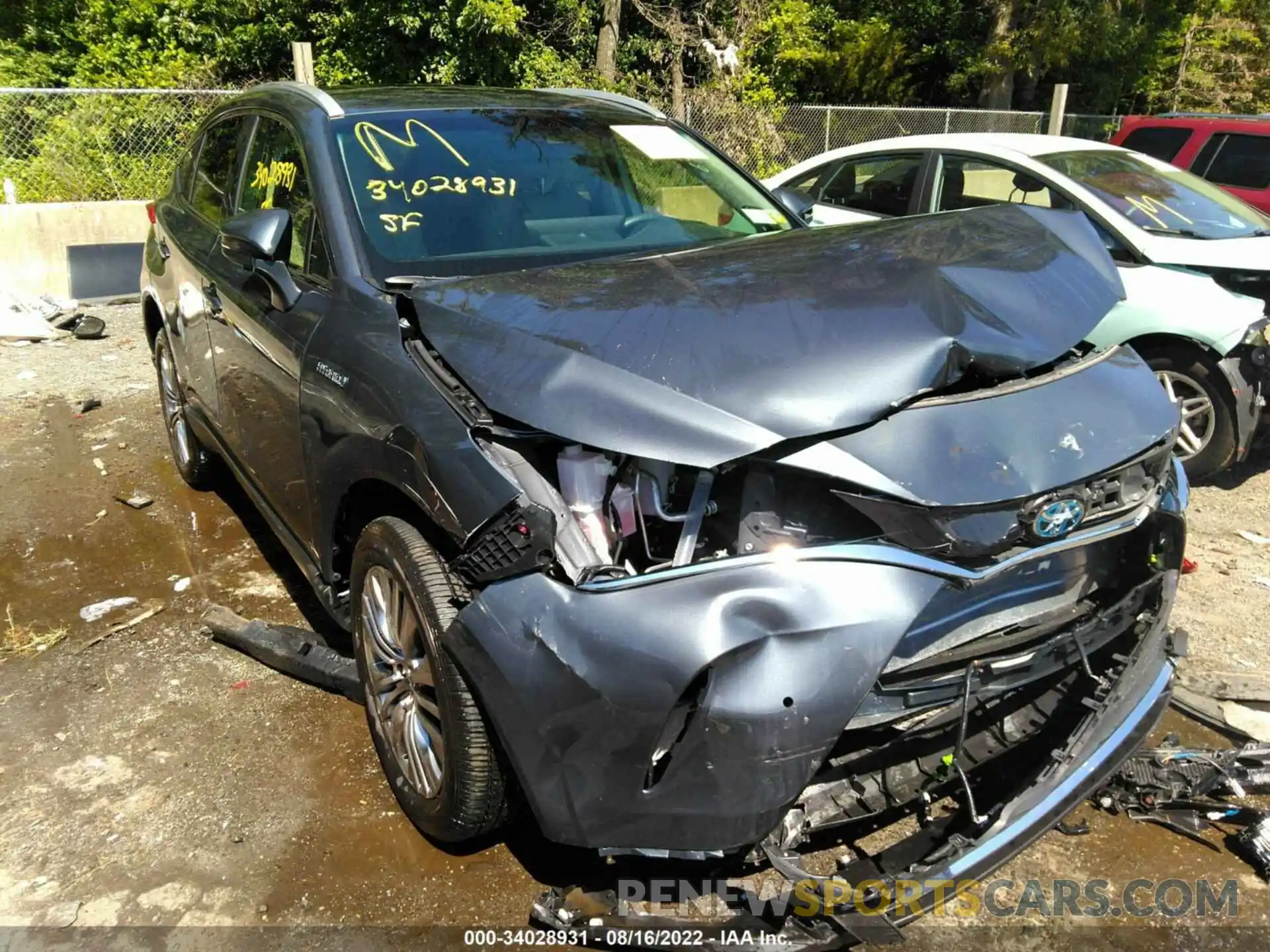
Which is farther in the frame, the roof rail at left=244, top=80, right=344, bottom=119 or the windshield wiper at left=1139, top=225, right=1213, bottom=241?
the windshield wiper at left=1139, top=225, right=1213, bottom=241

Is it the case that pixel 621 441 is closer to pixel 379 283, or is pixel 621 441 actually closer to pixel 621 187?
pixel 379 283

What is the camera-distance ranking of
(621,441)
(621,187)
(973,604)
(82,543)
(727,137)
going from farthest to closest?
(727,137) < (82,543) < (621,187) < (973,604) < (621,441)

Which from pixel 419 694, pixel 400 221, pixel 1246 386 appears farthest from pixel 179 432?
pixel 1246 386

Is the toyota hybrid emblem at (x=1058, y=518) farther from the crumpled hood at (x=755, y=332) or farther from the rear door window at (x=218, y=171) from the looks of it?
the rear door window at (x=218, y=171)

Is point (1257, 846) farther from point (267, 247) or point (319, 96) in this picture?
point (319, 96)

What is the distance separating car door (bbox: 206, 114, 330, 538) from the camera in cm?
318

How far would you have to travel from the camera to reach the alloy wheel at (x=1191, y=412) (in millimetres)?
5273

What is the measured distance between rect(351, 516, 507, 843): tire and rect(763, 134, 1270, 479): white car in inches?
107

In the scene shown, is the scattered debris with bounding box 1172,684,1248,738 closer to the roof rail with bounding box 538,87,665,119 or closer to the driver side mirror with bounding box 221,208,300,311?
the roof rail with bounding box 538,87,665,119

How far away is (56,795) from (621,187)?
2.78m

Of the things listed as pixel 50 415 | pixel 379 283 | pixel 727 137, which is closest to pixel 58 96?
pixel 50 415

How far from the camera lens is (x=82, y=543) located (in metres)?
4.70

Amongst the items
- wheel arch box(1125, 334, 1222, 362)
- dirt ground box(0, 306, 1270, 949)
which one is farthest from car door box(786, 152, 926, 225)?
dirt ground box(0, 306, 1270, 949)

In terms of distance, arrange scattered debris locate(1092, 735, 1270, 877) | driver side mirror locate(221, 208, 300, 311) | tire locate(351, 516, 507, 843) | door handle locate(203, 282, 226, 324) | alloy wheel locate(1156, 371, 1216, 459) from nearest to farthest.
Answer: tire locate(351, 516, 507, 843), scattered debris locate(1092, 735, 1270, 877), driver side mirror locate(221, 208, 300, 311), door handle locate(203, 282, 226, 324), alloy wheel locate(1156, 371, 1216, 459)
